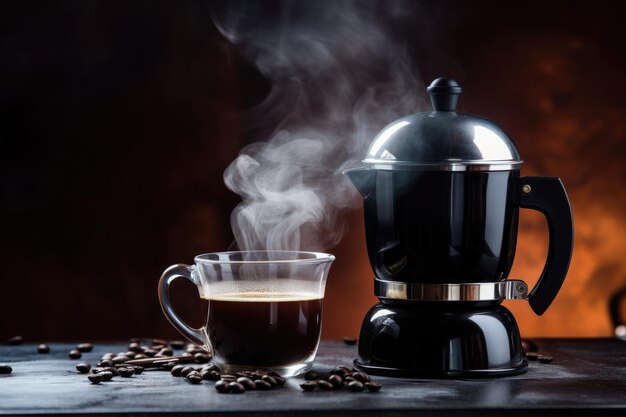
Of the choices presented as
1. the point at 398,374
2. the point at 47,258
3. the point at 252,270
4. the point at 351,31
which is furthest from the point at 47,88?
the point at 398,374

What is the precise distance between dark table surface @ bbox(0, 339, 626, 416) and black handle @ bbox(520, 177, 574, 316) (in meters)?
0.13

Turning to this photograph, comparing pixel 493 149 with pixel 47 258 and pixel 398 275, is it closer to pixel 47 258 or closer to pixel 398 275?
pixel 398 275

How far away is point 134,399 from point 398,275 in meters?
0.42

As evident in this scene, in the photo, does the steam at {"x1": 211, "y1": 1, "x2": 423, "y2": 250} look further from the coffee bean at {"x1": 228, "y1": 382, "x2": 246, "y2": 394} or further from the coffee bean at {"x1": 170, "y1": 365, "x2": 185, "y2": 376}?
the coffee bean at {"x1": 228, "y1": 382, "x2": 246, "y2": 394}

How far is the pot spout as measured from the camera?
1.28 m

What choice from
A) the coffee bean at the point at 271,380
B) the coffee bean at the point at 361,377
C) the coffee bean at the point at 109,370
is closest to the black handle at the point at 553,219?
the coffee bean at the point at 361,377

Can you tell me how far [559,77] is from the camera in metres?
2.16

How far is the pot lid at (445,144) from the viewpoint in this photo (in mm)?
1213

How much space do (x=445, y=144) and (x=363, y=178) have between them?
0.14 meters

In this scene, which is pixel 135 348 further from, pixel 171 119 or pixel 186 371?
pixel 171 119

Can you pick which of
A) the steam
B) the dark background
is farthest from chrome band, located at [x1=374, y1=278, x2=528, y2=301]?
the dark background

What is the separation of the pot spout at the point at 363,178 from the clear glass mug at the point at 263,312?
0.38ft

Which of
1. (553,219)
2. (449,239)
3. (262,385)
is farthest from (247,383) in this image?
(553,219)

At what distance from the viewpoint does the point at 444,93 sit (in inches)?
50.3
